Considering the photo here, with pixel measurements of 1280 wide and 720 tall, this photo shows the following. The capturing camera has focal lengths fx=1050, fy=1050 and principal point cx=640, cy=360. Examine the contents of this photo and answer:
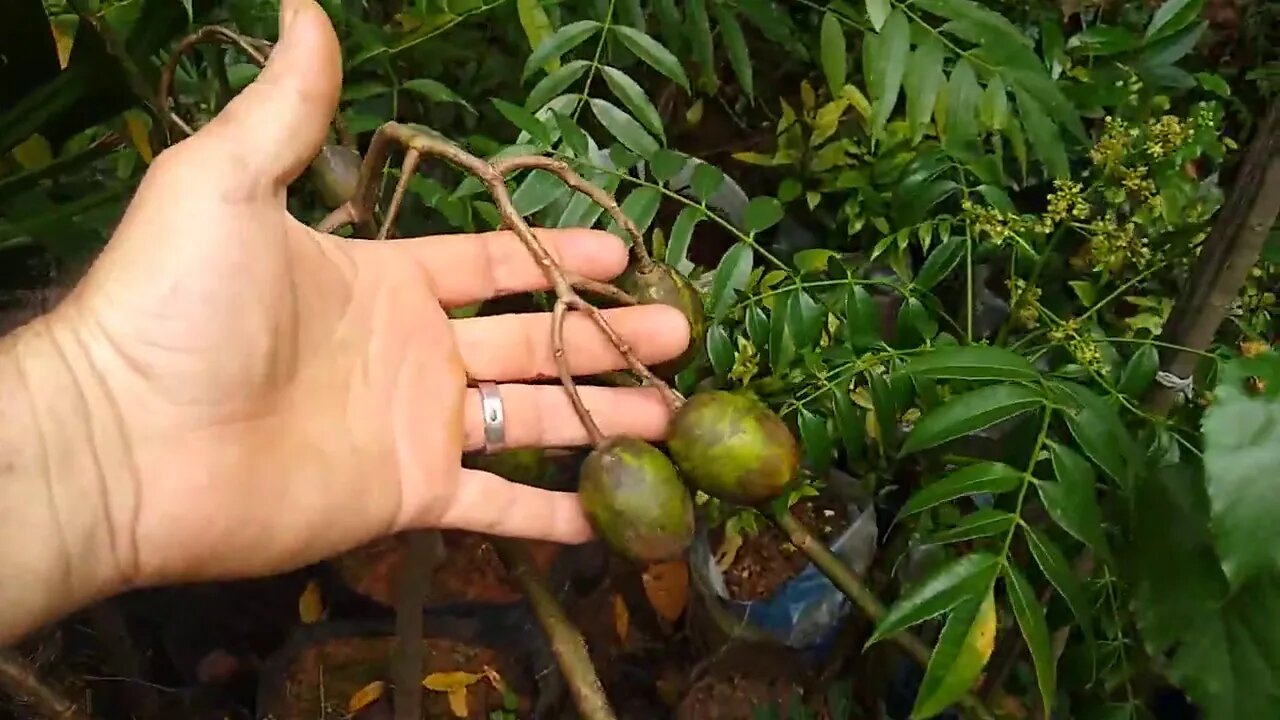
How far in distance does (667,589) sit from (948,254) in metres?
0.81

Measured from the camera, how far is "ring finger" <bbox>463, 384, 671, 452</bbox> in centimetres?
93

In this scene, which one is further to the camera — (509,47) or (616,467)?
(509,47)

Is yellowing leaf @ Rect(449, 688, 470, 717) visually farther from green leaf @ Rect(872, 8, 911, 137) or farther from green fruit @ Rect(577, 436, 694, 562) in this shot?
green leaf @ Rect(872, 8, 911, 137)

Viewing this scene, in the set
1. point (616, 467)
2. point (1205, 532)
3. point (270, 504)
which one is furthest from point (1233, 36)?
point (270, 504)

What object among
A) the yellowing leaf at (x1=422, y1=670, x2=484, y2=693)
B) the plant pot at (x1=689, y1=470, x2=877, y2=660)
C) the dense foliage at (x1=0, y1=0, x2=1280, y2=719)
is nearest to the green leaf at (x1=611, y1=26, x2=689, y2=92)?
the dense foliage at (x1=0, y1=0, x2=1280, y2=719)

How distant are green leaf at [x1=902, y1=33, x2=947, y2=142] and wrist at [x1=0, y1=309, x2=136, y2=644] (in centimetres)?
75

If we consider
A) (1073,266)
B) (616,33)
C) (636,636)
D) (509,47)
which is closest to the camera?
(616,33)

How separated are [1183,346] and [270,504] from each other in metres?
0.75

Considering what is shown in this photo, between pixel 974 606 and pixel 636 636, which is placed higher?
pixel 974 606

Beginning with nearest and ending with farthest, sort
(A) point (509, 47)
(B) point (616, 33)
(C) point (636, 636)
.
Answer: (B) point (616, 33)
(A) point (509, 47)
(C) point (636, 636)

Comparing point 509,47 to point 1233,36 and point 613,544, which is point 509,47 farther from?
point 1233,36

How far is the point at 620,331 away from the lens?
0.88 m

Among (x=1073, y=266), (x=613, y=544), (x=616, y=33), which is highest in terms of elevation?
(x=616, y=33)

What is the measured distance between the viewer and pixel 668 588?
169 cm
